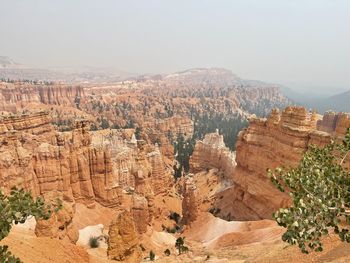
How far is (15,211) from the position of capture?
9242 mm

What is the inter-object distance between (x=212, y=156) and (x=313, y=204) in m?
57.4

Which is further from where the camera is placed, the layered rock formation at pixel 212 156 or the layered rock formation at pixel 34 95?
the layered rock formation at pixel 34 95

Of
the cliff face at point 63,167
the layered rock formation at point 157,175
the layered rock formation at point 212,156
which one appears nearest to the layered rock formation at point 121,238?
the cliff face at point 63,167

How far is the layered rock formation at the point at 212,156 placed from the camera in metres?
61.2

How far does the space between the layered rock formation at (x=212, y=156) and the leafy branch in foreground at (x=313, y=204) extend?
49.3 m

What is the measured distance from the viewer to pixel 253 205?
42.1 m

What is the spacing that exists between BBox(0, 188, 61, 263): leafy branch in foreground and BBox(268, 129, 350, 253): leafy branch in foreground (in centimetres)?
603

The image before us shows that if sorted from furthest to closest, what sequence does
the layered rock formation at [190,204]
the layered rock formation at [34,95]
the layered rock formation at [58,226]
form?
the layered rock formation at [34,95], the layered rock formation at [190,204], the layered rock formation at [58,226]

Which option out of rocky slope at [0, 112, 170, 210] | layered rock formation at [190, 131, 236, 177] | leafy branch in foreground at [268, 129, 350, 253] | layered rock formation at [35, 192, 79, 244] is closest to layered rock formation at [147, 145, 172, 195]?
rocky slope at [0, 112, 170, 210]

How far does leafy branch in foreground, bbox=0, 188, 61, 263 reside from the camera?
9039mm

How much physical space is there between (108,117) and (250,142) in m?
104

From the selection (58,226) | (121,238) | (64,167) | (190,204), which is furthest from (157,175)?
(58,226)

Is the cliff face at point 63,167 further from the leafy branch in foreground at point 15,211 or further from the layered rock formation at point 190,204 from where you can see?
the leafy branch in foreground at point 15,211

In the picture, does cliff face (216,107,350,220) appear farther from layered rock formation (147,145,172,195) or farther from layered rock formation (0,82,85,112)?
layered rock formation (0,82,85,112)
